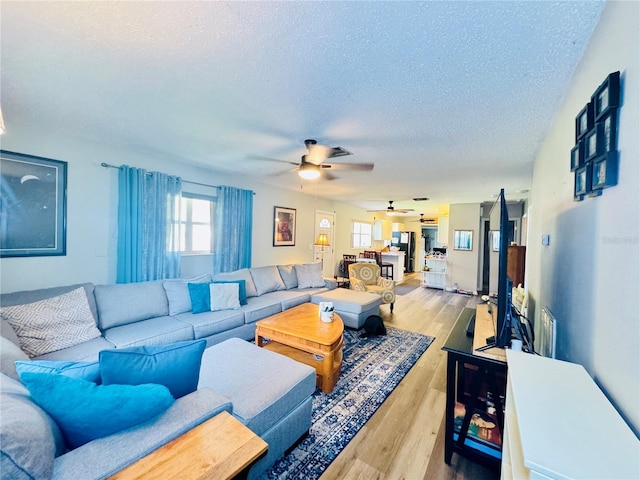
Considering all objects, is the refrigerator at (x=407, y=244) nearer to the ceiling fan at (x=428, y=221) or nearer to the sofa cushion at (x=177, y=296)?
the ceiling fan at (x=428, y=221)

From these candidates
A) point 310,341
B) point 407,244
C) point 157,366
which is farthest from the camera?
point 407,244

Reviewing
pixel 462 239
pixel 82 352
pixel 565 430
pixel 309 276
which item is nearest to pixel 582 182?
pixel 565 430

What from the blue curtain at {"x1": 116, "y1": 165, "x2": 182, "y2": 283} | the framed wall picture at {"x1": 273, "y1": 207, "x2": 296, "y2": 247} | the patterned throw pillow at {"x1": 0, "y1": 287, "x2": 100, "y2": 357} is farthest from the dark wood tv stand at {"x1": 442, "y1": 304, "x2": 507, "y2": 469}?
the framed wall picture at {"x1": 273, "y1": 207, "x2": 296, "y2": 247}

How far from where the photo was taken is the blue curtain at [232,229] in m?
4.20

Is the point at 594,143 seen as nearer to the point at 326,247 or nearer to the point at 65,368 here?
the point at 65,368

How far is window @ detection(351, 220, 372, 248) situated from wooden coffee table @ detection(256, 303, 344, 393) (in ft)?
18.4

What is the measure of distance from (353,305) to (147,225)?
2.97 metres

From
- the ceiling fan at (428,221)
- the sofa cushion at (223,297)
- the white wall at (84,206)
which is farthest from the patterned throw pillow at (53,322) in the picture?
the ceiling fan at (428,221)

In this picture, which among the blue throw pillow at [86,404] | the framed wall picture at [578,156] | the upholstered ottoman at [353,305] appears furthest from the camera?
the upholstered ottoman at [353,305]

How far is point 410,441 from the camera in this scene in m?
1.84

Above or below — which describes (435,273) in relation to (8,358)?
below

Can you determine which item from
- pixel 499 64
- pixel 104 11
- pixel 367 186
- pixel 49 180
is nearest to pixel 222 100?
pixel 104 11

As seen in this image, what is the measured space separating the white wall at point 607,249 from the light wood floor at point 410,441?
3.32 ft

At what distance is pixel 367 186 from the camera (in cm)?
501
